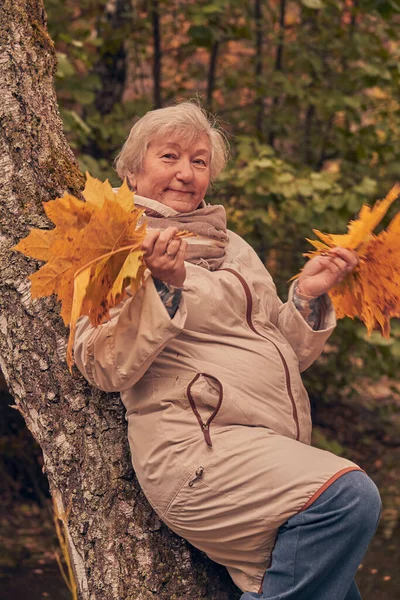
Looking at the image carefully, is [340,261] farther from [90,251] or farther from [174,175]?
[90,251]

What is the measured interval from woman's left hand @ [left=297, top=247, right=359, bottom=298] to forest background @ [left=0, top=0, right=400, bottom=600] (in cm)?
270

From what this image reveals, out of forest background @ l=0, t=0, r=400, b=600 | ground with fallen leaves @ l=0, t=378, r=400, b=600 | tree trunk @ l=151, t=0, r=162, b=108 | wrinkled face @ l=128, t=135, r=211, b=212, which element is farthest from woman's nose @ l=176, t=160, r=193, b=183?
tree trunk @ l=151, t=0, r=162, b=108

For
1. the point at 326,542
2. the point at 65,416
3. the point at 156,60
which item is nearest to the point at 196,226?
the point at 65,416

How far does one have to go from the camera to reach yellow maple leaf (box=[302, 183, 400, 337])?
2.59 meters

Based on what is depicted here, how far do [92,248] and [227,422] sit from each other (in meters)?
0.63

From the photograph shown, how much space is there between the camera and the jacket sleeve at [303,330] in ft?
9.07

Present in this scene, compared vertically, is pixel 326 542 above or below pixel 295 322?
below

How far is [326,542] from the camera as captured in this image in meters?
2.30

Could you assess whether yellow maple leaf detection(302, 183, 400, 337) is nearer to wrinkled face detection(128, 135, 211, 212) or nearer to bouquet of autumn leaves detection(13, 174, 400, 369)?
wrinkled face detection(128, 135, 211, 212)

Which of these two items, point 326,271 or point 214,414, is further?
point 326,271

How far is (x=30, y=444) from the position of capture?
20.7ft

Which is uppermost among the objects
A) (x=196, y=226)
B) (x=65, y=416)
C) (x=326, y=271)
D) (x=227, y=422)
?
(x=196, y=226)

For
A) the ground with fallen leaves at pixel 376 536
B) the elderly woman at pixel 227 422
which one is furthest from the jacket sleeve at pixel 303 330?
the ground with fallen leaves at pixel 376 536

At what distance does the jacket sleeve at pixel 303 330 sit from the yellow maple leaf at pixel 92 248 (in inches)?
29.0
